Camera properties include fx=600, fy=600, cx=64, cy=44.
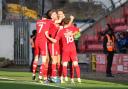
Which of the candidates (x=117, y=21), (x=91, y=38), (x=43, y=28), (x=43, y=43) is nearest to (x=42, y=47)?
(x=43, y=43)

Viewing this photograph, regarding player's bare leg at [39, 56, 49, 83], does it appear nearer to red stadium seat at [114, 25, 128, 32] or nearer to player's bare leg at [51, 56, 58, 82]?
player's bare leg at [51, 56, 58, 82]

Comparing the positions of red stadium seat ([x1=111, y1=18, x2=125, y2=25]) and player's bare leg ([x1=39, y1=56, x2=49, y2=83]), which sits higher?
red stadium seat ([x1=111, y1=18, x2=125, y2=25])

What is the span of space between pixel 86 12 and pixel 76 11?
32.7 inches

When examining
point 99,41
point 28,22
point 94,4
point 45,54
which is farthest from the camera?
point 94,4

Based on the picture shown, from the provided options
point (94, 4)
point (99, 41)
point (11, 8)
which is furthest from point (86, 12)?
point (99, 41)

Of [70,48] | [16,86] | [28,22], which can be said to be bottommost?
[16,86]

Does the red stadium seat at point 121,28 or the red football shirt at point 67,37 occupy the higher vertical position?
the red stadium seat at point 121,28

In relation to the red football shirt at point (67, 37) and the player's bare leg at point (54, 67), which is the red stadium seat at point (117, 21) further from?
the player's bare leg at point (54, 67)

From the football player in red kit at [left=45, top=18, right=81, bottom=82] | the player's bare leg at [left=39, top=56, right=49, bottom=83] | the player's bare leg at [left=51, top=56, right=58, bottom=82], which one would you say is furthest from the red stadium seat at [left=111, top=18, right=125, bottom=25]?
the player's bare leg at [left=39, top=56, right=49, bottom=83]

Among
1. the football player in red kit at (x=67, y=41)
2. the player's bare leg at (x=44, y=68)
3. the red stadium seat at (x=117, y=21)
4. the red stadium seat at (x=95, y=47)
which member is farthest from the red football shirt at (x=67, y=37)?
the red stadium seat at (x=95, y=47)

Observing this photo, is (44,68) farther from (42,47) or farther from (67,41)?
(67,41)

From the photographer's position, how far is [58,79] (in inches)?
723

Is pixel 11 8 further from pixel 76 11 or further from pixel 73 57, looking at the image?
pixel 73 57

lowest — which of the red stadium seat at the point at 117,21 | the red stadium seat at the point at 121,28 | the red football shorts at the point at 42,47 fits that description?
the red football shorts at the point at 42,47
